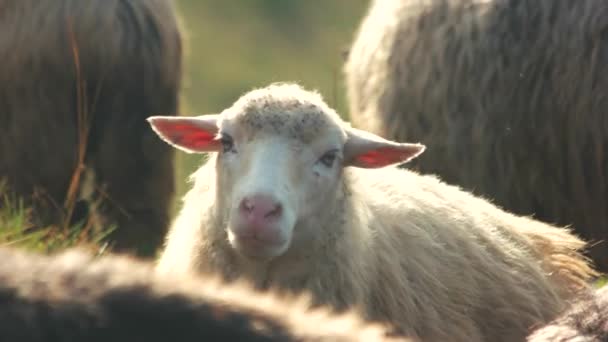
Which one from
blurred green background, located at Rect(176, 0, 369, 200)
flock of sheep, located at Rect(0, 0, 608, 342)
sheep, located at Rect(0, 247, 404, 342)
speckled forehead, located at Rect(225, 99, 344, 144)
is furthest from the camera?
blurred green background, located at Rect(176, 0, 369, 200)

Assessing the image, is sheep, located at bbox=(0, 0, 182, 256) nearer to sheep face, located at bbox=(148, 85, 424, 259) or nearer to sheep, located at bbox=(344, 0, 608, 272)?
sheep, located at bbox=(344, 0, 608, 272)

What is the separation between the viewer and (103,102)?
8.06 metres

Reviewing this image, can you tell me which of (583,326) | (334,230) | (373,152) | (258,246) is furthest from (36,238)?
(583,326)

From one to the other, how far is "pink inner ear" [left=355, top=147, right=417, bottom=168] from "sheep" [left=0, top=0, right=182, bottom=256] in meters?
2.43

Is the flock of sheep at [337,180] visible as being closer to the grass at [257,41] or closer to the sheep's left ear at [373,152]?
the sheep's left ear at [373,152]

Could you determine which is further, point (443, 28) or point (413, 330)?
point (443, 28)

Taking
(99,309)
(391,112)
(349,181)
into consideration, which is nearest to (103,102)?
(391,112)

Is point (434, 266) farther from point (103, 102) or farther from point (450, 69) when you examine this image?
point (103, 102)

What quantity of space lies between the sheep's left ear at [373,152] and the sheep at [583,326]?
1.66 m

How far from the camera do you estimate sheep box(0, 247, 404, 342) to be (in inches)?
105

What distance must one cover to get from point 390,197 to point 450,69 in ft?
6.69

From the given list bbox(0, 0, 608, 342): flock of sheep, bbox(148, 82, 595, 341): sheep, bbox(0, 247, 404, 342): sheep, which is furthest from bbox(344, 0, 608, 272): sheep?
bbox(0, 247, 404, 342): sheep

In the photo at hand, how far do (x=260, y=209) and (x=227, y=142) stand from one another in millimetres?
613

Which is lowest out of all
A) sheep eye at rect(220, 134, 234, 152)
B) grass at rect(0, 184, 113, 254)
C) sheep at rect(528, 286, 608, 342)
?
sheep at rect(528, 286, 608, 342)
